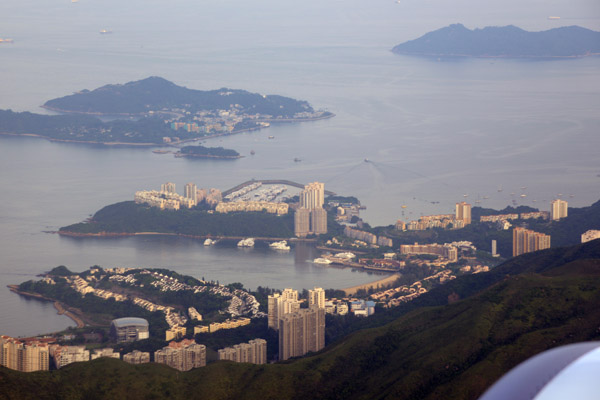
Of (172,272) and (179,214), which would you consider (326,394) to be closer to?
(172,272)

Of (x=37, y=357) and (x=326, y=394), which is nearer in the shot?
(x=326, y=394)

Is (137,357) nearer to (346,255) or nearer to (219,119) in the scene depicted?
(346,255)

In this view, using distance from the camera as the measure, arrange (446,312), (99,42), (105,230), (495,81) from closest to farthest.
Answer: (446,312)
(105,230)
(495,81)
(99,42)

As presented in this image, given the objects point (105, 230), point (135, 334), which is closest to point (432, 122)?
point (105, 230)

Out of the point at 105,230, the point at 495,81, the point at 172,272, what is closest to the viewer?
the point at 172,272

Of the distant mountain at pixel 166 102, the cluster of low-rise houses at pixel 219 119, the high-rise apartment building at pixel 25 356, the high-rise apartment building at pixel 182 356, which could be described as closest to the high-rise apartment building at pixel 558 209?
the high-rise apartment building at pixel 182 356

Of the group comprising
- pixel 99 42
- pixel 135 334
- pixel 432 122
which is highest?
pixel 99 42

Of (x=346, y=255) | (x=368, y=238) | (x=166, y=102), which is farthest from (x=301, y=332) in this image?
(x=166, y=102)
